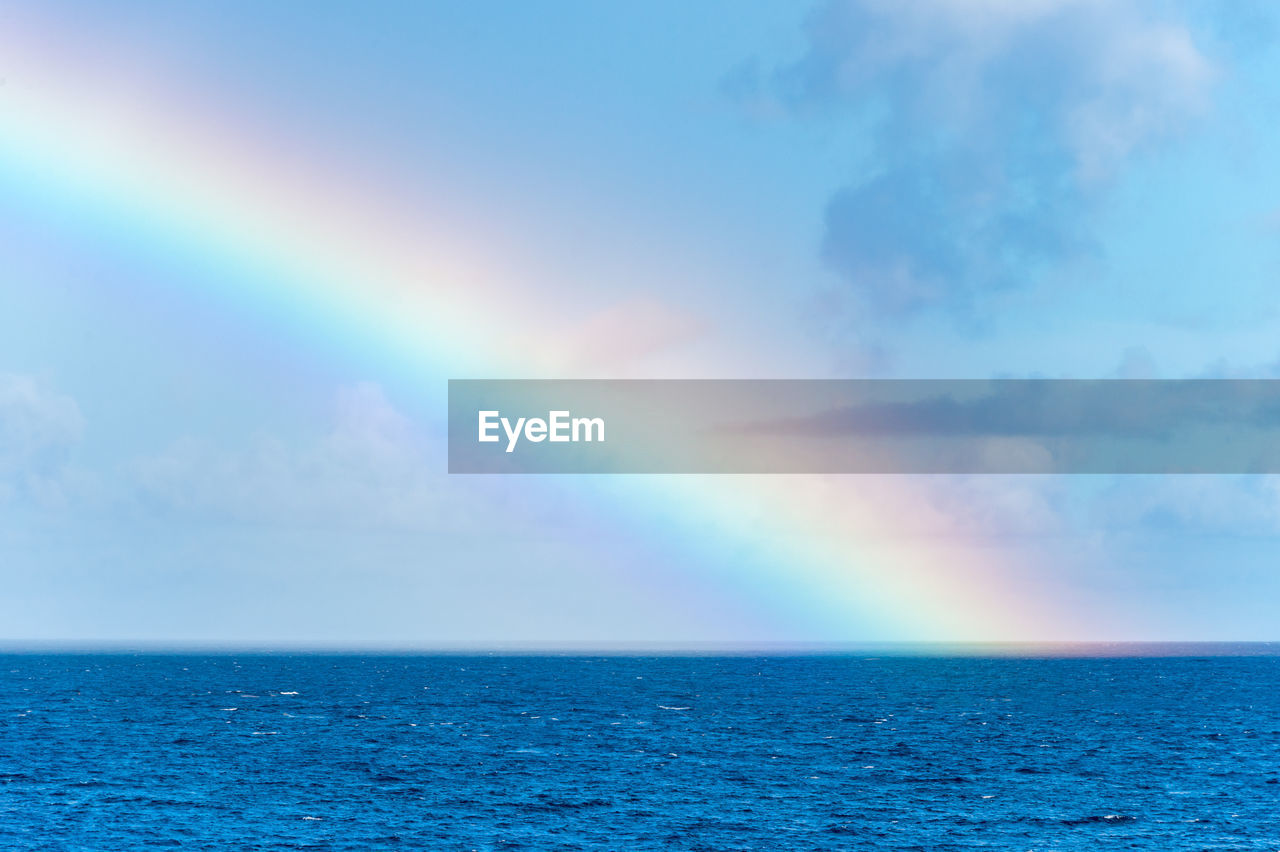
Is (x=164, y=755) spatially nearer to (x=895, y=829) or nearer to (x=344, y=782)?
(x=344, y=782)

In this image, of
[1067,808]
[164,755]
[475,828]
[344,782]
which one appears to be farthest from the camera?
[164,755]

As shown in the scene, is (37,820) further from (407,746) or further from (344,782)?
(407,746)

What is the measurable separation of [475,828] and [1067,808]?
167 feet

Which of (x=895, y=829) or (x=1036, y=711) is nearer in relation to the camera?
(x=895, y=829)

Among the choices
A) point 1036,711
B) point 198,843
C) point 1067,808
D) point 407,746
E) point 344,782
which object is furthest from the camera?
point 1036,711

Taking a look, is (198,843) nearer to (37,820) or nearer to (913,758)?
(37,820)

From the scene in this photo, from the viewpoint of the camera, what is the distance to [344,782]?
372 feet

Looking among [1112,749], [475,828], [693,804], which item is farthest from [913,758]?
[475,828]

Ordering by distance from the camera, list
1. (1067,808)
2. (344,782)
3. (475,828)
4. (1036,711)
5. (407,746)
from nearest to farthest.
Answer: (475,828)
(1067,808)
(344,782)
(407,746)
(1036,711)

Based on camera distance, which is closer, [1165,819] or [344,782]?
[1165,819]

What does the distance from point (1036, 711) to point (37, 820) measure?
493 ft

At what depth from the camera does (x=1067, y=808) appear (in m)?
103

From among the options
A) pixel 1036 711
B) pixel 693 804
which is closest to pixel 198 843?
pixel 693 804

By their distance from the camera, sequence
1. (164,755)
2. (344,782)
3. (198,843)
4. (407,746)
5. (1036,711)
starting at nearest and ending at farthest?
1. (198,843)
2. (344,782)
3. (164,755)
4. (407,746)
5. (1036,711)
